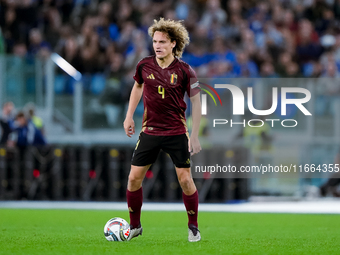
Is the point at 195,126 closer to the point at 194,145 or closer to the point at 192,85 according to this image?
the point at 194,145

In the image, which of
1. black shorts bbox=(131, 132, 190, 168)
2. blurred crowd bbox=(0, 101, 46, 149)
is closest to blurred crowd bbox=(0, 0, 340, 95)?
blurred crowd bbox=(0, 101, 46, 149)

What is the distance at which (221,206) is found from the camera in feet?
40.8

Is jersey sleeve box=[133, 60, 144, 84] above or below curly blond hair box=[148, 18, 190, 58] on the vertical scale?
below

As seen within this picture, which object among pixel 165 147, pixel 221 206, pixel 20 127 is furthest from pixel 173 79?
pixel 20 127

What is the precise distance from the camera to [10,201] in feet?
42.9

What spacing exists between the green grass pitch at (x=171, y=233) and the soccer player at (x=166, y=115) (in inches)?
22.1

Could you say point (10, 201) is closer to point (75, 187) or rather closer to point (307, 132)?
point (75, 187)

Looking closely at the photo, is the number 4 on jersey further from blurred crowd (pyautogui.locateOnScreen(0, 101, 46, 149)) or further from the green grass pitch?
blurred crowd (pyautogui.locateOnScreen(0, 101, 46, 149))

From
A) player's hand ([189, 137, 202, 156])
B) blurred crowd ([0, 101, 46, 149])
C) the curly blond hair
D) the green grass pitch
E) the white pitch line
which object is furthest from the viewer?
blurred crowd ([0, 101, 46, 149])

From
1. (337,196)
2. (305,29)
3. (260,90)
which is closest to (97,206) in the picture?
(260,90)

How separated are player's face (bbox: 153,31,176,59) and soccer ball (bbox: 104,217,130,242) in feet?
5.67

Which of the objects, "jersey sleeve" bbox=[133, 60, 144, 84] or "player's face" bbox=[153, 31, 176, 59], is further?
"jersey sleeve" bbox=[133, 60, 144, 84]

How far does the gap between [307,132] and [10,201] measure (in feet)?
20.6

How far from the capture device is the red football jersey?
633 cm
